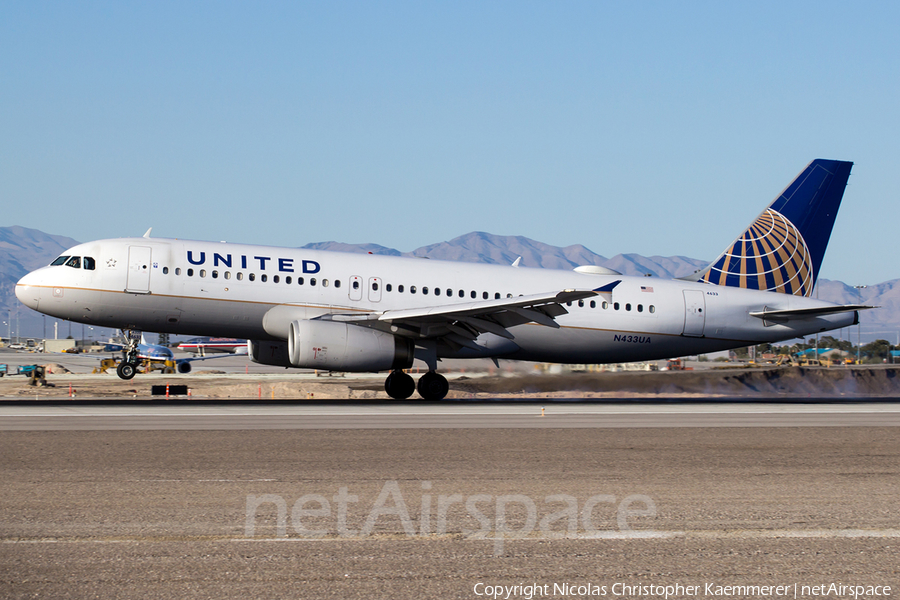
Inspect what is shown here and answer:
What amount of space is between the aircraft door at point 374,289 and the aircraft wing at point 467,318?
719mm

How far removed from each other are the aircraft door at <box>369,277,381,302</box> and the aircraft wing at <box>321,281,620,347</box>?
0.72 metres

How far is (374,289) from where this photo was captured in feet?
85.2

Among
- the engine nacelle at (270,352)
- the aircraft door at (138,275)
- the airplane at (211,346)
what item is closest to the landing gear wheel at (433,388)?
the engine nacelle at (270,352)

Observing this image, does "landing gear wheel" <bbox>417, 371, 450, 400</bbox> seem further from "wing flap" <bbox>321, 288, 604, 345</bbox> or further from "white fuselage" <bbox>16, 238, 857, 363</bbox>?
"wing flap" <bbox>321, 288, 604, 345</bbox>

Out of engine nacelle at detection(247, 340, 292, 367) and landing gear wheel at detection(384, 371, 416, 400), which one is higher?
engine nacelle at detection(247, 340, 292, 367)

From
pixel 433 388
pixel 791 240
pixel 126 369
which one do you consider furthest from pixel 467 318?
pixel 791 240

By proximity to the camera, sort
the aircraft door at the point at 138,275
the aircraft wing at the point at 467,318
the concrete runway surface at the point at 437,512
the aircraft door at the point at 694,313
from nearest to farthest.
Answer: the concrete runway surface at the point at 437,512
the aircraft wing at the point at 467,318
the aircraft door at the point at 138,275
the aircraft door at the point at 694,313

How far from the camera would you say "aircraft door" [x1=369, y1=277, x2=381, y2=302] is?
1020 inches

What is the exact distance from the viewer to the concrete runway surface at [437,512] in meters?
6.15

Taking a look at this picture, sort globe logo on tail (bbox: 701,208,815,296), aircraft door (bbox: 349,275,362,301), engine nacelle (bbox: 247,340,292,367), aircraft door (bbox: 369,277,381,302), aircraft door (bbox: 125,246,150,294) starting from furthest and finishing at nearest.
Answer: globe logo on tail (bbox: 701,208,815,296) → engine nacelle (bbox: 247,340,292,367) → aircraft door (bbox: 369,277,381,302) → aircraft door (bbox: 349,275,362,301) → aircraft door (bbox: 125,246,150,294)

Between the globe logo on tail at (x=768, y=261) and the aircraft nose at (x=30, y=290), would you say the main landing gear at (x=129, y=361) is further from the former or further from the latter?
the globe logo on tail at (x=768, y=261)

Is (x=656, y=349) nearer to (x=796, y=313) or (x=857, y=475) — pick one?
(x=796, y=313)

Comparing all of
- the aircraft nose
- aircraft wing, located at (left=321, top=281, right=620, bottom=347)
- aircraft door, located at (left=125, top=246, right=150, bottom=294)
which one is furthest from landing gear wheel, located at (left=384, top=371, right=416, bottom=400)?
the aircraft nose

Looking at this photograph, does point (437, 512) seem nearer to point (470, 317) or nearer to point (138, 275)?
point (470, 317)
